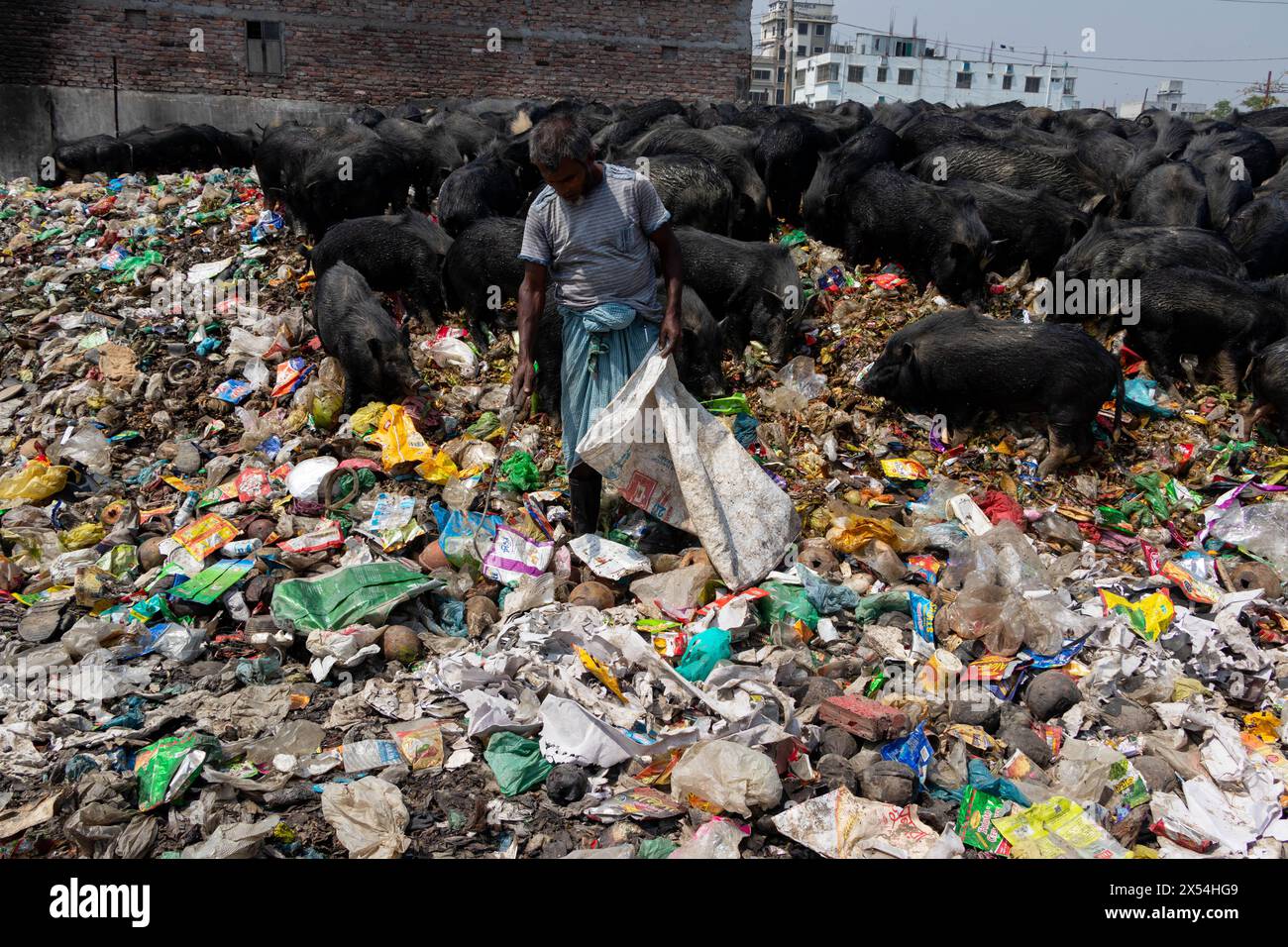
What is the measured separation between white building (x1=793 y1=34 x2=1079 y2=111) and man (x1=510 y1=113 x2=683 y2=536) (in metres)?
55.5

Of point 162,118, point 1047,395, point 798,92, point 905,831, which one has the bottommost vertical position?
point 905,831

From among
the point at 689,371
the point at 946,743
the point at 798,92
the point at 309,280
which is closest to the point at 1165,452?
the point at 689,371

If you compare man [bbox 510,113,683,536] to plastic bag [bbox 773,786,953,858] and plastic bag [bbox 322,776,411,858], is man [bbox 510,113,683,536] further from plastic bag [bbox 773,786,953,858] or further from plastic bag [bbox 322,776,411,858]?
plastic bag [bbox 773,786,953,858]

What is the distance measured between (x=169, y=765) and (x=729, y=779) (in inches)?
72.6

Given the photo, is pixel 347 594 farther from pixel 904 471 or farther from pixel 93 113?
pixel 93 113

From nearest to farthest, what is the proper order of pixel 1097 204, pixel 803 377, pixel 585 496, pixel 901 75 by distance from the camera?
1. pixel 585 496
2. pixel 803 377
3. pixel 1097 204
4. pixel 901 75

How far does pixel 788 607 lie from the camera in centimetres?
403

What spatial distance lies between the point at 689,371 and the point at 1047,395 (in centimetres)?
210

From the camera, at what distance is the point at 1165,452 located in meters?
5.62

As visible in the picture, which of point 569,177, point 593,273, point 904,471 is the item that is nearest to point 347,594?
point 593,273

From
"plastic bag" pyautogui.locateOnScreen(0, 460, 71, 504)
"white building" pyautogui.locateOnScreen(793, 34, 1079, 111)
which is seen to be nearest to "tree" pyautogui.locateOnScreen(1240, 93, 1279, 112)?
"white building" pyautogui.locateOnScreen(793, 34, 1079, 111)

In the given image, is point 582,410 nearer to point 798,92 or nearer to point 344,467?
point 344,467
